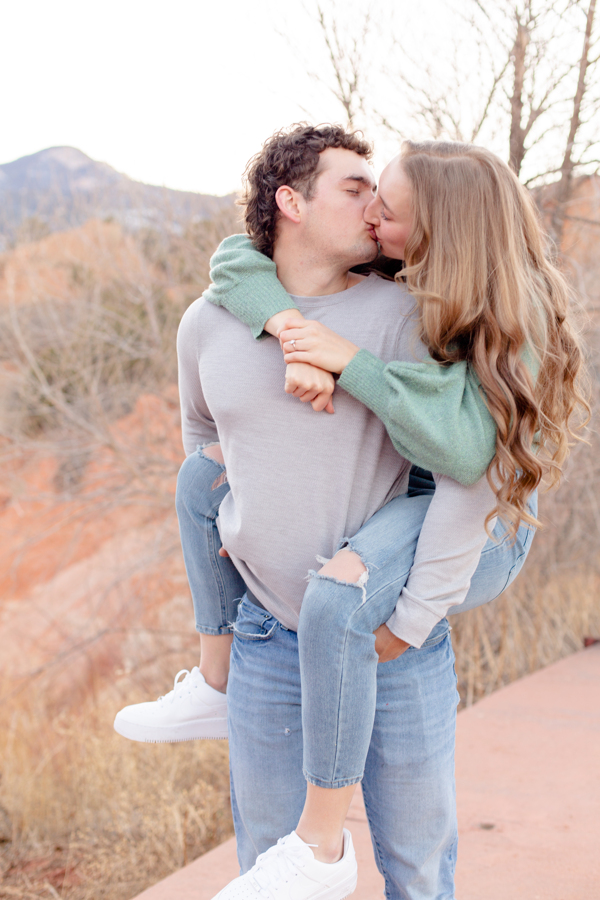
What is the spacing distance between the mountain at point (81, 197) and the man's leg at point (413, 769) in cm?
387

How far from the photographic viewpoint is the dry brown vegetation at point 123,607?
10.0ft

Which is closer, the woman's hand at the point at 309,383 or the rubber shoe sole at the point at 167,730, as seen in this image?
the woman's hand at the point at 309,383

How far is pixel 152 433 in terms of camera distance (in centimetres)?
534

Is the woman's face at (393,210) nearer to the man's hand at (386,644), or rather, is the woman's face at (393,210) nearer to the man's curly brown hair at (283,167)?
the man's curly brown hair at (283,167)

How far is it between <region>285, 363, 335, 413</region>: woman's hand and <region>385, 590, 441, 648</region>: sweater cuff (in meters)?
0.38

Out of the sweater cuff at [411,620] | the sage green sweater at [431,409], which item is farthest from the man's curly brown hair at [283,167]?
the sweater cuff at [411,620]

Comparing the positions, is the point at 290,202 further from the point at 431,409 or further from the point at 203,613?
the point at 203,613

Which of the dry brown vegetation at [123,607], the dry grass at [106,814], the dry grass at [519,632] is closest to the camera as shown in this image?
the dry grass at [106,814]

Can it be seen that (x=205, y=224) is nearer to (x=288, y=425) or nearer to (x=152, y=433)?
(x=152, y=433)

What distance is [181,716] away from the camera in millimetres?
1658

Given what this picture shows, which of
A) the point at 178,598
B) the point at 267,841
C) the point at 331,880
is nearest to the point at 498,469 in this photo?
the point at 331,880

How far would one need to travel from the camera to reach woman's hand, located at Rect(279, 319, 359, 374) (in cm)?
131

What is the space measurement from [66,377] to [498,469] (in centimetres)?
497

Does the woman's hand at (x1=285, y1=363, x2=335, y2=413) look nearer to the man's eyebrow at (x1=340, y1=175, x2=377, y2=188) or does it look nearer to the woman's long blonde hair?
the woman's long blonde hair
